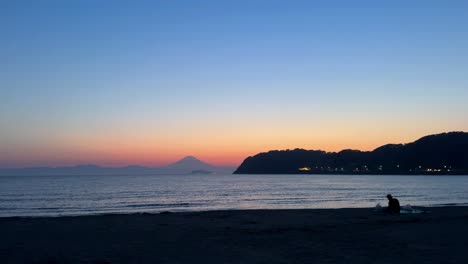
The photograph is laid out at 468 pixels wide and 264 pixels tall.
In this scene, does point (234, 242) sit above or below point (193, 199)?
above

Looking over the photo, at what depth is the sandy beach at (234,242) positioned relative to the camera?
12477 millimetres

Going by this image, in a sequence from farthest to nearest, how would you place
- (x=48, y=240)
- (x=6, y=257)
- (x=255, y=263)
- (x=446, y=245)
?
(x=48, y=240)
(x=446, y=245)
(x=6, y=257)
(x=255, y=263)

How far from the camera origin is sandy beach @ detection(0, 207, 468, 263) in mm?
12477

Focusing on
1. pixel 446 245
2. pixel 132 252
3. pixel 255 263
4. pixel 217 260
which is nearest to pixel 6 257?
pixel 132 252

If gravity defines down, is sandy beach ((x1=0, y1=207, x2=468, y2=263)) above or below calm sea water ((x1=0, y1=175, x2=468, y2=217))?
above

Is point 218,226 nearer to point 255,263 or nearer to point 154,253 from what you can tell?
point 154,253

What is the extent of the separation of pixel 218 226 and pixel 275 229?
2.86 meters

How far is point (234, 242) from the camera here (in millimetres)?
15461

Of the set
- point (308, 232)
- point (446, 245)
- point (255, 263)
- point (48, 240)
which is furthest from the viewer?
point (308, 232)

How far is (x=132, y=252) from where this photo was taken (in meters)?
13.5

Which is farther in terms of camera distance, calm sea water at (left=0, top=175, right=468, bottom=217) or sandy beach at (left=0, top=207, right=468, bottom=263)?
calm sea water at (left=0, top=175, right=468, bottom=217)

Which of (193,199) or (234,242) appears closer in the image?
(234,242)

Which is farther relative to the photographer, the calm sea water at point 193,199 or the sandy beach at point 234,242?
the calm sea water at point 193,199

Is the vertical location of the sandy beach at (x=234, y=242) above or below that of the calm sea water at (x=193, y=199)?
above
